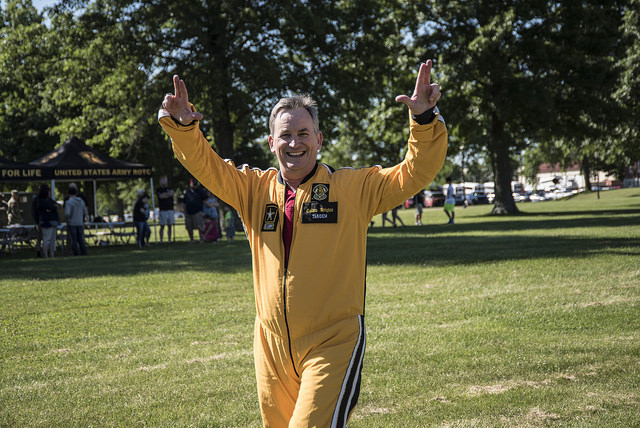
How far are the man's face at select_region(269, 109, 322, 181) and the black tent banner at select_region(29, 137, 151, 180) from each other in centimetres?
1942

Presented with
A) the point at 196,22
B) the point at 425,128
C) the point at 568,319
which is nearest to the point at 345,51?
the point at 196,22

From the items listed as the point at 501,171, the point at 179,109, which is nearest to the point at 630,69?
the point at 501,171

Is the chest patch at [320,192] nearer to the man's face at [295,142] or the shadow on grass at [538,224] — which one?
the man's face at [295,142]

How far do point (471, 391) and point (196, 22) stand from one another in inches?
809

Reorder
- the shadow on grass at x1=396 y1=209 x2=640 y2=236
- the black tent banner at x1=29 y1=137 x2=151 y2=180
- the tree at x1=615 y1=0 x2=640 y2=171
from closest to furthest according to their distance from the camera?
1. the black tent banner at x1=29 y1=137 x2=151 y2=180
2. the shadow on grass at x1=396 y1=209 x2=640 y2=236
3. the tree at x1=615 y1=0 x2=640 y2=171

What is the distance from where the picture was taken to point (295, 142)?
3264 mm

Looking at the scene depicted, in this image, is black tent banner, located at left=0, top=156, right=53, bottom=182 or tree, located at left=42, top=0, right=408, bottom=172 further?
tree, located at left=42, top=0, right=408, bottom=172

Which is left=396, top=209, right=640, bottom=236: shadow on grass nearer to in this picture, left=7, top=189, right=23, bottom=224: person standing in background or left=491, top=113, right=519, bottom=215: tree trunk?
left=491, top=113, right=519, bottom=215: tree trunk

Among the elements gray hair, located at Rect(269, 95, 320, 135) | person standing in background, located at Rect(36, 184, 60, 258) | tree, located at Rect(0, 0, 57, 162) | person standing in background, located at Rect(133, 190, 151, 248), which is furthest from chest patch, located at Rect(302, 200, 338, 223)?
tree, located at Rect(0, 0, 57, 162)

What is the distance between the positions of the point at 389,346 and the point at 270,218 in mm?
3889

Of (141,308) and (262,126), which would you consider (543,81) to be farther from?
(141,308)

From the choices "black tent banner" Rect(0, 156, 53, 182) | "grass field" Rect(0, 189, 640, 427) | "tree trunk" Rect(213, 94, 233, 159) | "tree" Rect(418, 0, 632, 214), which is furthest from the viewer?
"tree" Rect(418, 0, 632, 214)

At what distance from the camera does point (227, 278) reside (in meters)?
Answer: 12.2

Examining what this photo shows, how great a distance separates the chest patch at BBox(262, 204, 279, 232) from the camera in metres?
3.24
